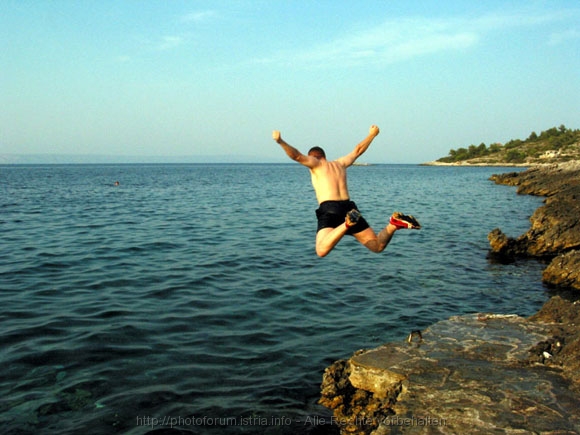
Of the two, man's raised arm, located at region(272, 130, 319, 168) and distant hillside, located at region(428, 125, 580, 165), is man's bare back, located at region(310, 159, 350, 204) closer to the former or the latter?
man's raised arm, located at region(272, 130, 319, 168)

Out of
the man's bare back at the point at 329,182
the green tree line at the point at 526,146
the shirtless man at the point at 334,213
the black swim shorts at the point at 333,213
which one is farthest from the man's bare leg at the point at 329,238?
the green tree line at the point at 526,146

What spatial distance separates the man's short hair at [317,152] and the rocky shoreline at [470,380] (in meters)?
3.50

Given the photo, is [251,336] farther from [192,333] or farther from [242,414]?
[242,414]

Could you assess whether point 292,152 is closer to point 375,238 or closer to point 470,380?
point 375,238

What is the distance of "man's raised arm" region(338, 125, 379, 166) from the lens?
8.93 m

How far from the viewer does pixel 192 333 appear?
1034 cm

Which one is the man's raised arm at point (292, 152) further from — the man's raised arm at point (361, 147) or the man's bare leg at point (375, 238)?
the man's bare leg at point (375, 238)

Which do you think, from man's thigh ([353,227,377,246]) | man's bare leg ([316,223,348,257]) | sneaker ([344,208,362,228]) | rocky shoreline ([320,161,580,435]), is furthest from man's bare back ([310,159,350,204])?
rocky shoreline ([320,161,580,435])

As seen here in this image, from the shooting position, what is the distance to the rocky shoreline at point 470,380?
5.70 meters

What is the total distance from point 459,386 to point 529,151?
152984mm

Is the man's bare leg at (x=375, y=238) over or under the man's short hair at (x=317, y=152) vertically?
under

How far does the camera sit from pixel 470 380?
661 cm

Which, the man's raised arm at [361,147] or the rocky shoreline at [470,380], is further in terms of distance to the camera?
the man's raised arm at [361,147]

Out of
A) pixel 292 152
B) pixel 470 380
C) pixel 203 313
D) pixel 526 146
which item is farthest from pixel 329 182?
pixel 526 146
